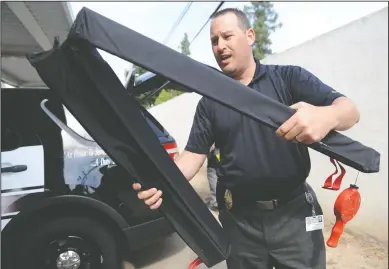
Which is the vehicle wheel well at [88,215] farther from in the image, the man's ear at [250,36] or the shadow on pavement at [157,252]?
the man's ear at [250,36]

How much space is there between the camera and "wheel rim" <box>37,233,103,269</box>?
2.71m

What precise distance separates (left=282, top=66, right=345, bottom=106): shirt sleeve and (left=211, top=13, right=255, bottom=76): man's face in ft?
0.68

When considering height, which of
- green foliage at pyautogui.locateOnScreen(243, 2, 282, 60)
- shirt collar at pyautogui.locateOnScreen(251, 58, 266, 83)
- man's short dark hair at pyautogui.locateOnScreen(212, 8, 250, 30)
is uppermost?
green foliage at pyautogui.locateOnScreen(243, 2, 282, 60)

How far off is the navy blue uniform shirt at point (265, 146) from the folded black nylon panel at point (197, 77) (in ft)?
1.03

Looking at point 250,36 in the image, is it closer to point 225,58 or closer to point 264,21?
point 225,58

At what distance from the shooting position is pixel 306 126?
962 mm

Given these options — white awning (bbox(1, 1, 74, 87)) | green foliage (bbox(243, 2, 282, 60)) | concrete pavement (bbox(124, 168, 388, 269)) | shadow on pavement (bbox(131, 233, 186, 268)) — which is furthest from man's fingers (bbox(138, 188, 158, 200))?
green foliage (bbox(243, 2, 282, 60))

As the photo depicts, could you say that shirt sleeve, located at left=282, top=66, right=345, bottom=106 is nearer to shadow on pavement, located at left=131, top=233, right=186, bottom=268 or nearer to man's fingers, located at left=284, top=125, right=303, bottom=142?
man's fingers, located at left=284, top=125, right=303, bottom=142

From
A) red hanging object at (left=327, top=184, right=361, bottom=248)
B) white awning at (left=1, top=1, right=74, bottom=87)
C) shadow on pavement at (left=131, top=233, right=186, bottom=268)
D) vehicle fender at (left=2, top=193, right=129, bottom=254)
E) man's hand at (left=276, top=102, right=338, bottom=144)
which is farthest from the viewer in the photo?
white awning at (left=1, top=1, right=74, bottom=87)

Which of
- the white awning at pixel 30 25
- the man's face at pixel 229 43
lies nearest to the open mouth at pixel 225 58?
the man's face at pixel 229 43

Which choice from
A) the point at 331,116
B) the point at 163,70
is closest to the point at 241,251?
the point at 331,116

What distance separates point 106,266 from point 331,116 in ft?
7.96

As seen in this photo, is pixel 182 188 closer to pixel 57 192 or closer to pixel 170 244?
pixel 57 192

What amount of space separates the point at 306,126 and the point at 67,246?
2429mm
